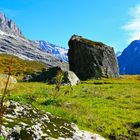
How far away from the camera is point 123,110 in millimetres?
29125

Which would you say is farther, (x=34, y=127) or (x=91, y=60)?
(x=91, y=60)

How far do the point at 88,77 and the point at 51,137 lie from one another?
59.7 meters

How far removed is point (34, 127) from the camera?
1619 cm

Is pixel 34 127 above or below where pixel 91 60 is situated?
below

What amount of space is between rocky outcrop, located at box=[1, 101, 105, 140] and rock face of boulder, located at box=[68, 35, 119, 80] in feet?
186

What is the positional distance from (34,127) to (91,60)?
62098 millimetres

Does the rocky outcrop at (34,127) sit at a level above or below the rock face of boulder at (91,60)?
below

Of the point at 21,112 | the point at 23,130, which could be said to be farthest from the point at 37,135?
the point at 21,112

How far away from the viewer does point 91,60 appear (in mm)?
77875

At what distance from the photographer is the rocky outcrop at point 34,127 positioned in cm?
1491

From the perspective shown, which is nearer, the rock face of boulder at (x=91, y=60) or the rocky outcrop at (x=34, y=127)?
the rocky outcrop at (x=34, y=127)

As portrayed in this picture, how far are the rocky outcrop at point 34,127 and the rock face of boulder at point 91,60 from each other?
186 ft

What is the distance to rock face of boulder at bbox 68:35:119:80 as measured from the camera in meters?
76.8

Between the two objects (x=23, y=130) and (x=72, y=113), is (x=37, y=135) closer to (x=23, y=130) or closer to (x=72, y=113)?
(x=23, y=130)
